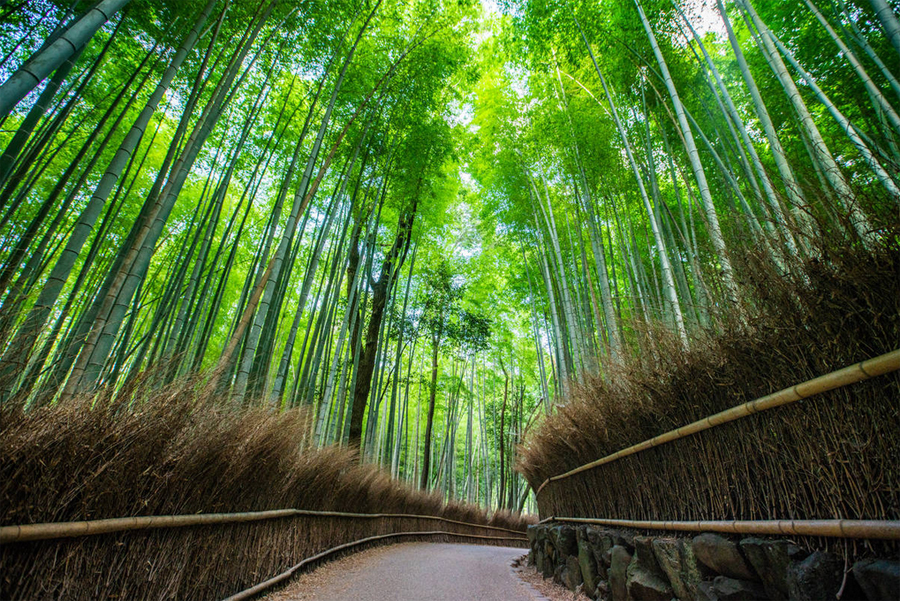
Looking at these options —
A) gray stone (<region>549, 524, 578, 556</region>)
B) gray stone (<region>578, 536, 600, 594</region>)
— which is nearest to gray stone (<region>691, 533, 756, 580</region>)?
gray stone (<region>578, 536, 600, 594</region>)

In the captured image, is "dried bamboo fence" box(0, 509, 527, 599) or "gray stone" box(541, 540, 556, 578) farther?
"gray stone" box(541, 540, 556, 578)

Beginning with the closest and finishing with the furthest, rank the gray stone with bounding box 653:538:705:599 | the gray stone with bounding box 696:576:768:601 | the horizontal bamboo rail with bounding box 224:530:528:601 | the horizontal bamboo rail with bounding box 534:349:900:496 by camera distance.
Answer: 1. the horizontal bamboo rail with bounding box 534:349:900:496
2. the gray stone with bounding box 696:576:768:601
3. the gray stone with bounding box 653:538:705:599
4. the horizontal bamboo rail with bounding box 224:530:528:601

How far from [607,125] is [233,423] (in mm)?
5292

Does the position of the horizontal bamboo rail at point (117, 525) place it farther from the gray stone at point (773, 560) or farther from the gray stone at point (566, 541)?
the gray stone at point (566, 541)

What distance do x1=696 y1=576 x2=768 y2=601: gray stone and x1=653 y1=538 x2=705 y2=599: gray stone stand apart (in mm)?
74

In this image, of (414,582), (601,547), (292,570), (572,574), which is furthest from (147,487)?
(572,574)

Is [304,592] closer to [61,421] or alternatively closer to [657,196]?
[61,421]

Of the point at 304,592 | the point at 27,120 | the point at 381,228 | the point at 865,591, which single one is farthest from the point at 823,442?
the point at 381,228

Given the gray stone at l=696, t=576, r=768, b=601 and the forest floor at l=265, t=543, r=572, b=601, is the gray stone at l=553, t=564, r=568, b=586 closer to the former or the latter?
the forest floor at l=265, t=543, r=572, b=601

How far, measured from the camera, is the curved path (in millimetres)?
2688

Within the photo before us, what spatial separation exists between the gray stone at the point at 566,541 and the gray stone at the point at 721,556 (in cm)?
192

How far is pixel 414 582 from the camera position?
3.13 m

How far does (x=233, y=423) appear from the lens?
1976 mm

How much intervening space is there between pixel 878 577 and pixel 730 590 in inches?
21.6
